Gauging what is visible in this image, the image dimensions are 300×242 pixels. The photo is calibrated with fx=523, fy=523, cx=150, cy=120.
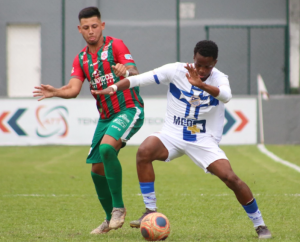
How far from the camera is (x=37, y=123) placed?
12602 millimetres

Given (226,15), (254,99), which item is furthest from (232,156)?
(226,15)

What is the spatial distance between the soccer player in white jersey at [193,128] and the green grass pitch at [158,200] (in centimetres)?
45

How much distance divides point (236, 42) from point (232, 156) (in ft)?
24.5

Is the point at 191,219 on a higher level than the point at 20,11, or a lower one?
lower

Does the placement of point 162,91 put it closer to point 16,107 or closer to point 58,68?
point 58,68

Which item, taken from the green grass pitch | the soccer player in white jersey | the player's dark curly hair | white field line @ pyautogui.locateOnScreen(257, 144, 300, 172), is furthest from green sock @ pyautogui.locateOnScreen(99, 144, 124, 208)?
white field line @ pyautogui.locateOnScreen(257, 144, 300, 172)

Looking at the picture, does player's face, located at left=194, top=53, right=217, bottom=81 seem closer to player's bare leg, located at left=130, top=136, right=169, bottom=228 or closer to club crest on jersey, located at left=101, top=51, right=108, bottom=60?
player's bare leg, located at left=130, top=136, right=169, bottom=228

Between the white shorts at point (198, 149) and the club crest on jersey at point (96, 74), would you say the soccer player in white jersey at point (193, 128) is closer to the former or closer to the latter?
the white shorts at point (198, 149)

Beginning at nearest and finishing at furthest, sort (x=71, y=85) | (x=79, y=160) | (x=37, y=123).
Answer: (x=71, y=85) < (x=79, y=160) < (x=37, y=123)

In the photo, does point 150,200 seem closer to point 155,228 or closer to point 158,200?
point 155,228

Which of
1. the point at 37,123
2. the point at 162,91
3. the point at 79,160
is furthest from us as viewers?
the point at 162,91

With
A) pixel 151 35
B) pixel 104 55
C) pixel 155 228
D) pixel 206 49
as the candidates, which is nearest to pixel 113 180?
pixel 155 228

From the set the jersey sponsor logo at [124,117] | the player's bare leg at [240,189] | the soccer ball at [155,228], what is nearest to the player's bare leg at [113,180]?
the jersey sponsor logo at [124,117]

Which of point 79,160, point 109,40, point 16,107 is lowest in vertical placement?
point 79,160
